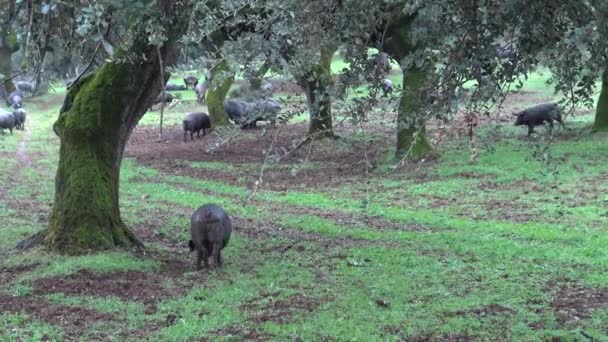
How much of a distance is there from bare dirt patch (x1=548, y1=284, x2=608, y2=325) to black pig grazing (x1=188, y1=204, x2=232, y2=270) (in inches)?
149

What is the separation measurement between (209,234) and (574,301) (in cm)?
409

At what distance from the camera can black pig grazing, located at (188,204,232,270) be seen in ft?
29.0

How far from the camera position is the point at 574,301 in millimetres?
7559

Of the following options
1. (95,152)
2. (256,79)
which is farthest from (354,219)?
(256,79)

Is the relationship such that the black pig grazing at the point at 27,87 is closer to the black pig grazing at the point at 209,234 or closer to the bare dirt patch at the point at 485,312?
the black pig grazing at the point at 209,234

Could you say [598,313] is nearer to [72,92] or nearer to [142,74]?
[142,74]

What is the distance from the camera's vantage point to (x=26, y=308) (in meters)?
7.27

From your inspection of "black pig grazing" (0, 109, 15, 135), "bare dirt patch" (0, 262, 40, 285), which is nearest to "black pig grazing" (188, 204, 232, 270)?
"bare dirt patch" (0, 262, 40, 285)

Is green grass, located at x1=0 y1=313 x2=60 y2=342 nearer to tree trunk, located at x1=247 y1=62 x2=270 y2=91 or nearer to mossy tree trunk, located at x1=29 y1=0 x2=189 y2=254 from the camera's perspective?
mossy tree trunk, located at x1=29 y1=0 x2=189 y2=254

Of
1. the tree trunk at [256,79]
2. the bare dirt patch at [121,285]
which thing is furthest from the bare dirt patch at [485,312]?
the tree trunk at [256,79]

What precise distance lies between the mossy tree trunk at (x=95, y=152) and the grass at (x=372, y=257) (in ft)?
1.19

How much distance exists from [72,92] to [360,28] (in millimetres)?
5886

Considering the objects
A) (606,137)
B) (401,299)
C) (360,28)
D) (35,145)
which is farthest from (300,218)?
(35,145)

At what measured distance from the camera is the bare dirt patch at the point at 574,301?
7090mm
